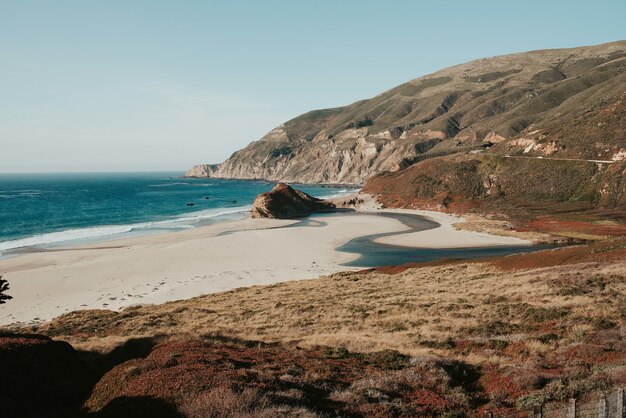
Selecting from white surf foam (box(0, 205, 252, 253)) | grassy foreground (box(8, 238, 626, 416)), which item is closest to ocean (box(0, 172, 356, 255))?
white surf foam (box(0, 205, 252, 253))

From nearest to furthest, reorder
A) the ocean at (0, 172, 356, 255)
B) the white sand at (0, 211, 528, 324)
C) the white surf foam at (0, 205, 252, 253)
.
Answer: the white sand at (0, 211, 528, 324)
the white surf foam at (0, 205, 252, 253)
the ocean at (0, 172, 356, 255)

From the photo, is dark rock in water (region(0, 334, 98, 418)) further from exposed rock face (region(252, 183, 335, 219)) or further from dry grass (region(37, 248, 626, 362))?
exposed rock face (region(252, 183, 335, 219))

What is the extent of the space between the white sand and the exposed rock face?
55.9 ft

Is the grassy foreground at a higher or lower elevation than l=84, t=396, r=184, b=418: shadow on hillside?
lower

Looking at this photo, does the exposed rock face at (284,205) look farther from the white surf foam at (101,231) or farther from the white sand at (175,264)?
the white sand at (175,264)

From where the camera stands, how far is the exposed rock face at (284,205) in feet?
318

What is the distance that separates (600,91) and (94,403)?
167876 millimetres

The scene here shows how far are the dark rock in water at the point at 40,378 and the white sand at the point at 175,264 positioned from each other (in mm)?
20562

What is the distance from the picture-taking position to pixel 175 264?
5116 cm

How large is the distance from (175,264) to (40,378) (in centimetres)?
3804

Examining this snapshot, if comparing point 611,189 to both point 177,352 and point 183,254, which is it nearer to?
point 183,254

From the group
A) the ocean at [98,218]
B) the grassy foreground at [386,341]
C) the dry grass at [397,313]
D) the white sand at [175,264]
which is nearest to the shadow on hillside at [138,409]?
the grassy foreground at [386,341]

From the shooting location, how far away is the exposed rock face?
97062 mm

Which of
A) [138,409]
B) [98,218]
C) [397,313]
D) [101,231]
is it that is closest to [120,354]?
[138,409]
